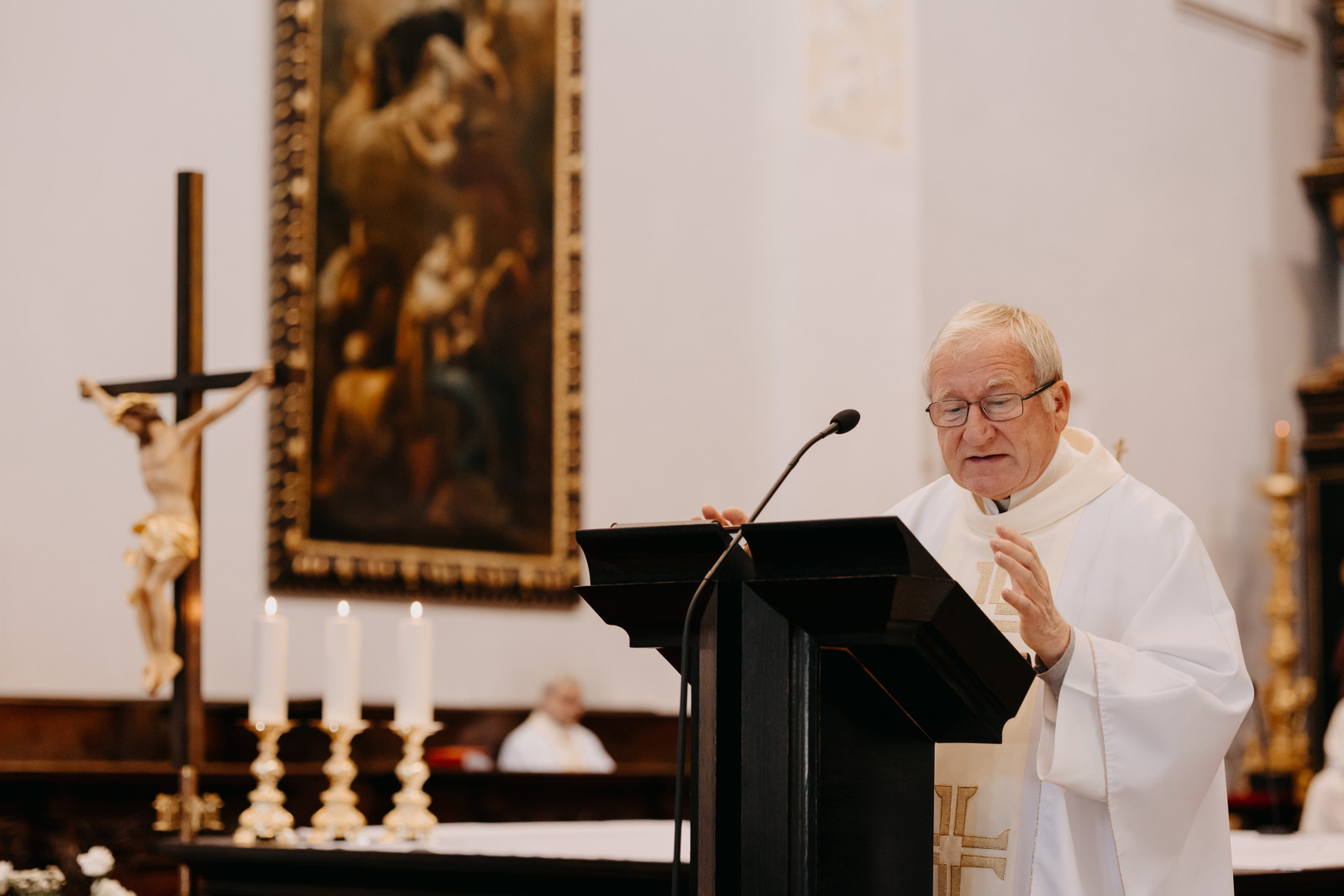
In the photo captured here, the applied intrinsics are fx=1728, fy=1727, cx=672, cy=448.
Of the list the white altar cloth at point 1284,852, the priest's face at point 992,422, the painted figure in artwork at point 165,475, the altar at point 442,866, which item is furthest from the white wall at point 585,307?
the priest's face at point 992,422

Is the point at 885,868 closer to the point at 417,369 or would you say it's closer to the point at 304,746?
the point at 304,746

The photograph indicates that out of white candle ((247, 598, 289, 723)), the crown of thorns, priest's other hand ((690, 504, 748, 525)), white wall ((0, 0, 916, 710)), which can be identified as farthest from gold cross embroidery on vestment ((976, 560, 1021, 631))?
white wall ((0, 0, 916, 710))

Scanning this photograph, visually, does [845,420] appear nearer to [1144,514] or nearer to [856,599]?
[856,599]

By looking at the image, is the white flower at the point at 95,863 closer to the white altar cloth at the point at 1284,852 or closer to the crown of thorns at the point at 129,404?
the crown of thorns at the point at 129,404

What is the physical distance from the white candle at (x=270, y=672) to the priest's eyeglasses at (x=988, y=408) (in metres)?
1.94

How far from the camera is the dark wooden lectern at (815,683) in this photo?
223cm

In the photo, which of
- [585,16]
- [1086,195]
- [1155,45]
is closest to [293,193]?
[585,16]

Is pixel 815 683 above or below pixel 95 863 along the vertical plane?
above

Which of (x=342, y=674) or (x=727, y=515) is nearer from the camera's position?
(x=727, y=515)

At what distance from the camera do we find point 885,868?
2396 millimetres

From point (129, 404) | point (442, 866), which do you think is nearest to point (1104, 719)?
point (442, 866)

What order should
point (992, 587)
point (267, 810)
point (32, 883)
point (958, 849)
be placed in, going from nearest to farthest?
1. point (958, 849)
2. point (992, 587)
3. point (32, 883)
4. point (267, 810)

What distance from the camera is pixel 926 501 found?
3291 millimetres

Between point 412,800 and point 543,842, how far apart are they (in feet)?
1.15
